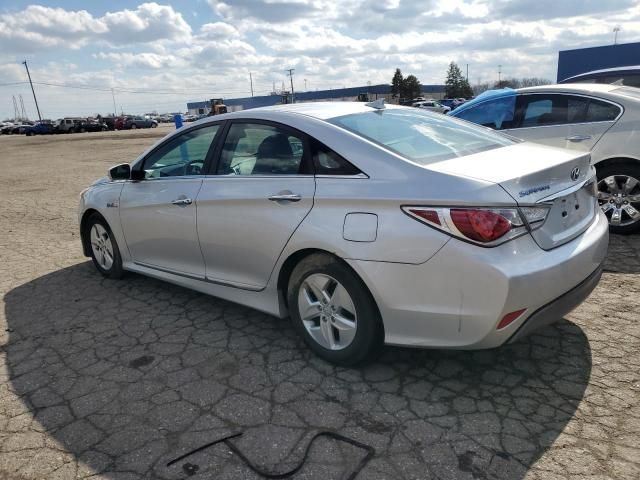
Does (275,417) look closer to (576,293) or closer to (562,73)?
(576,293)

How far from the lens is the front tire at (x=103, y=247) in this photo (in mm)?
5016

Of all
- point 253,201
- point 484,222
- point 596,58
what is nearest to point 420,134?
point 484,222

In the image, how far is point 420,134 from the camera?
3.40m

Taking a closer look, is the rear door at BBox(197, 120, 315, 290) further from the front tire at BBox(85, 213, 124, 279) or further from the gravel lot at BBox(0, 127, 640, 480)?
the front tire at BBox(85, 213, 124, 279)

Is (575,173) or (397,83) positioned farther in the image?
(397,83)

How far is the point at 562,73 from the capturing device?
109 ft

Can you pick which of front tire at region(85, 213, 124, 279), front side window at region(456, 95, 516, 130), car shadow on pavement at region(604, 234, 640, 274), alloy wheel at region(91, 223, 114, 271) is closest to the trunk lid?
car shadow on pavement at region(604, 234, 640, 274)

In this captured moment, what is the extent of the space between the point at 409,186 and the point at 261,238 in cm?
111

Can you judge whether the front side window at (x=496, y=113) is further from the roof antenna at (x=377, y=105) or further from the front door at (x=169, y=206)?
the front door at (x=169, y=206)

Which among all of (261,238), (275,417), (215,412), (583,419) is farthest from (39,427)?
(583,419)

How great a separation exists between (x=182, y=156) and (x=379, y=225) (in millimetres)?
2183

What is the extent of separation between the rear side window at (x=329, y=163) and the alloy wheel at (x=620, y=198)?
364 cm

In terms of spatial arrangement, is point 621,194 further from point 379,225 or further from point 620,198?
point 379,225

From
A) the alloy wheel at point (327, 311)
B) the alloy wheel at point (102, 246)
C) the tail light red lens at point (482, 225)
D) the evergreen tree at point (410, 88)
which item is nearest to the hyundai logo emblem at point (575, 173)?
the tail light red lens at point (482, 225)
